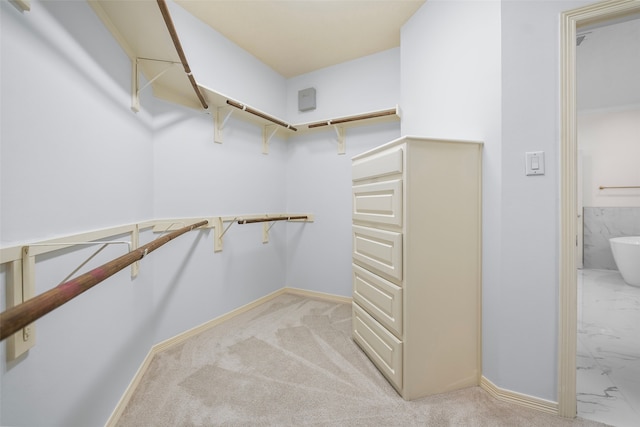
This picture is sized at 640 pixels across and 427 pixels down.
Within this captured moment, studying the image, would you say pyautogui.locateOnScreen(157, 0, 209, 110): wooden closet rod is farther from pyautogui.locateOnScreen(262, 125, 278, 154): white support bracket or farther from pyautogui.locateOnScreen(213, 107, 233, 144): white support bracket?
pyautogui.locateOnScreen(262, 125, 278, 154): white support bracket

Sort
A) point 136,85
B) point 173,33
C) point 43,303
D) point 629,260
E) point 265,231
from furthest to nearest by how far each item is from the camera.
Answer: point 629,260
point 265,231
point 136,85
point 173,33
point 43,303

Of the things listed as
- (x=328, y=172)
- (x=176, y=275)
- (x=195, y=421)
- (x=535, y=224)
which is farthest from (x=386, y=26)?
(x=195, y=421)

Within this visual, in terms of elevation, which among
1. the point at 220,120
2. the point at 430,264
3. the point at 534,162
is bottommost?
the point at 430,264

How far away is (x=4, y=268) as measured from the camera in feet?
2.28

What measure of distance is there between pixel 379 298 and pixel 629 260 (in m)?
3.84

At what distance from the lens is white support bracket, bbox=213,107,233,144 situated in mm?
2312

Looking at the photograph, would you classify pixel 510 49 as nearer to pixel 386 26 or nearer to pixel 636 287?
pixel 386 26

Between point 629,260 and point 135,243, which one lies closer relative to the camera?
point 135,243

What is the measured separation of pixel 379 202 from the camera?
5.44ft

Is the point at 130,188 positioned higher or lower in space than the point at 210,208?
higher

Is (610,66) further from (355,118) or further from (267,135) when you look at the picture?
(267,135)

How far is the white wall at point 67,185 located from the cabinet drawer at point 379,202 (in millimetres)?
1452

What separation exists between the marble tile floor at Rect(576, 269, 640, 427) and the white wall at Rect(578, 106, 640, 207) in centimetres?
164

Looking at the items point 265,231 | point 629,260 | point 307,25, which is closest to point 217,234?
point 265,231
